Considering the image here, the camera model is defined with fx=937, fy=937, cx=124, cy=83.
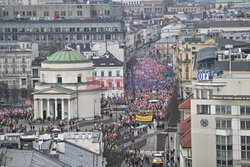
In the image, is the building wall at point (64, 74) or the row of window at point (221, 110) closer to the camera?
the row of window at point (221, 110)

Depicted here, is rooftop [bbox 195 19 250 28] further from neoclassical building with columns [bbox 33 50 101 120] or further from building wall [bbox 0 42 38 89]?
neoclassical building with columns [bbox 33 50 101 120]

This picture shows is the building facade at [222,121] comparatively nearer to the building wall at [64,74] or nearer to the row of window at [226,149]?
the row of window at [226,149]

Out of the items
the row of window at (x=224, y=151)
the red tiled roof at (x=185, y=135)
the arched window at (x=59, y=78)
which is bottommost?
the arched window at (x=59, y=78)

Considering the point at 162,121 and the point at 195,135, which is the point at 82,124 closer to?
the point at 162,121

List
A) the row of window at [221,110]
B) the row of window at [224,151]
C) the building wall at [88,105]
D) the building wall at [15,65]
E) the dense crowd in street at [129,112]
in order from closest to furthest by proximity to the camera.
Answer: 1. the row of window at [221,110]
2. the row of window at [224,151]
3. the dense crowd in street at [129,112]
4. the building wall at [88,105]
5. the building wall at [15,65]

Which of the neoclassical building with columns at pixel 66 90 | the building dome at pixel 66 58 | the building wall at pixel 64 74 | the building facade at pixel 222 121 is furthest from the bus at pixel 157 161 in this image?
the building dome at pixel 66 58

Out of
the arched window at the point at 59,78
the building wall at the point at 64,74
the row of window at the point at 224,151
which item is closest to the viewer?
the row of window at the point at 224,151

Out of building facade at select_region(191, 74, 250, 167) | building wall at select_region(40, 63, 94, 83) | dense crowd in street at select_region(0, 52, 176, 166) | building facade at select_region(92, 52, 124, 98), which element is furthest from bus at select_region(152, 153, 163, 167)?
building facade at select_region(92, 52, 124, 98)
